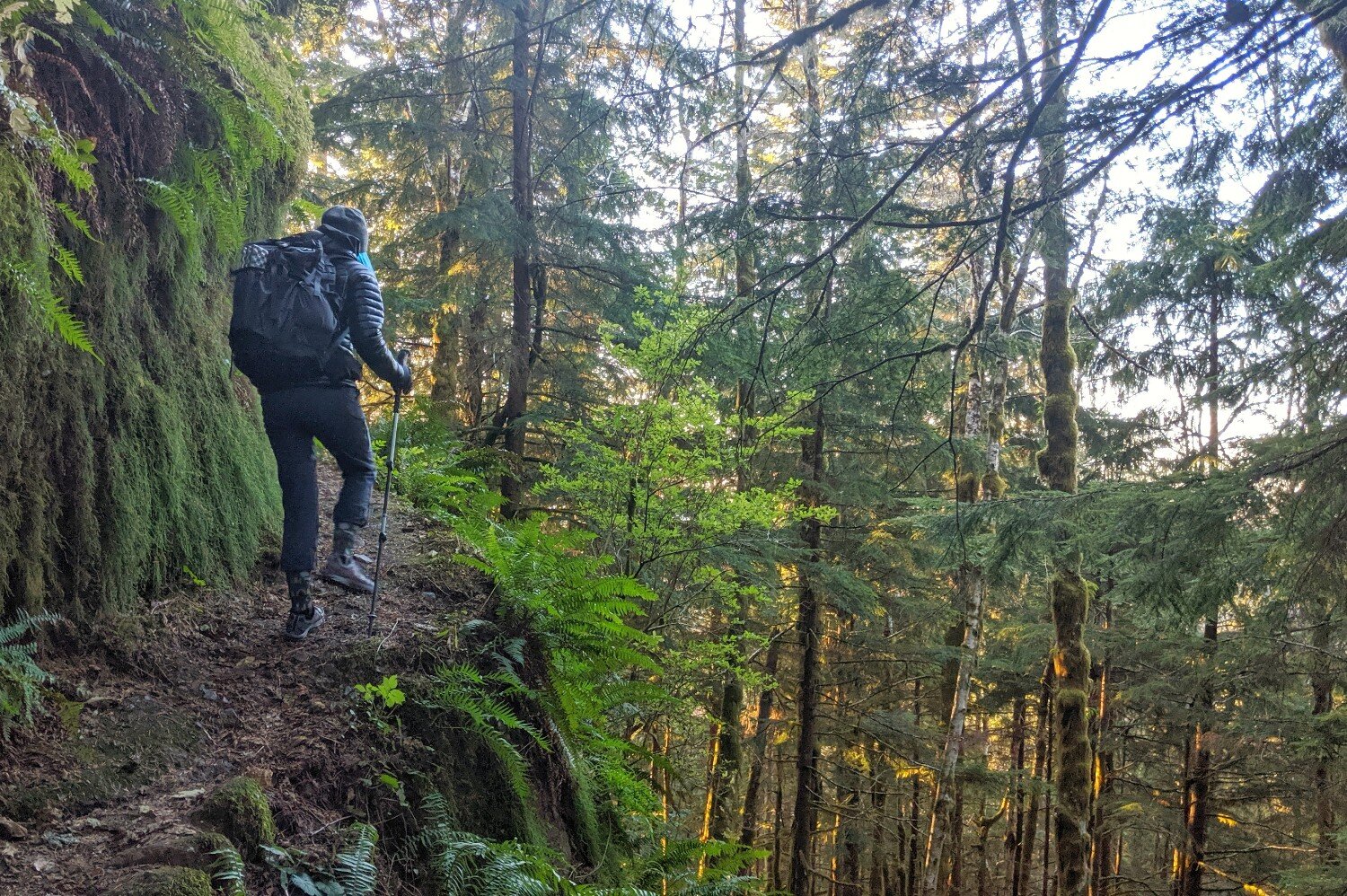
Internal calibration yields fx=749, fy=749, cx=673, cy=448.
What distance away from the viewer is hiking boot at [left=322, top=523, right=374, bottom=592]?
13.9 feet

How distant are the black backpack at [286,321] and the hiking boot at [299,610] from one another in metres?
1.01

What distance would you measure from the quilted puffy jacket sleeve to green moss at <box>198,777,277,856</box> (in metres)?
2.23

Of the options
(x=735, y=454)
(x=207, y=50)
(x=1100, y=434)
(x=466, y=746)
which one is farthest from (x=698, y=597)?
(x=1100, y=434)

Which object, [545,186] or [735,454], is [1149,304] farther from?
[545,186]

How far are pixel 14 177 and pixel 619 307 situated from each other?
8.37m

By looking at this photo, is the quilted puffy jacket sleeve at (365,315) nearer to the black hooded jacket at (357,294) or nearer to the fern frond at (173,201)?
the black hooded jacket at (357,294)

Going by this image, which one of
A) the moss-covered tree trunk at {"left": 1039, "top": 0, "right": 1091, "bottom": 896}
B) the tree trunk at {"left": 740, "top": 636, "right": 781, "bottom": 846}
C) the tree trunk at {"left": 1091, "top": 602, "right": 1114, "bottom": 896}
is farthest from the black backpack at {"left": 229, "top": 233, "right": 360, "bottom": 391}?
the tree trunk at {"left": 1091, "top": 602, "right": 1114, "bottom": 896}

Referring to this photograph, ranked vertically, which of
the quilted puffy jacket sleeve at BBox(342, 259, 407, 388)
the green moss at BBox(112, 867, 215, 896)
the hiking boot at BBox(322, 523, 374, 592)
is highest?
the quilted puffy jacket sleeve at BBox(342, 259, 407, 388)

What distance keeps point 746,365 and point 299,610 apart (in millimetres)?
5817

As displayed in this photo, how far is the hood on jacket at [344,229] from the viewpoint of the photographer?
4160 mm

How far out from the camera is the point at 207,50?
4.18 meters

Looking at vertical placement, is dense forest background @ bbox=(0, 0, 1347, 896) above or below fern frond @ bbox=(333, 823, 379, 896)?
above

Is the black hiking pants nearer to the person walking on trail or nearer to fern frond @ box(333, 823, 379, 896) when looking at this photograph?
the person walking on trail

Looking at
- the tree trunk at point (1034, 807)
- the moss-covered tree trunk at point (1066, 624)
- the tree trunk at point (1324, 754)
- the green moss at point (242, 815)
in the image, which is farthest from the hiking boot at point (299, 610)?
the tree trunk at point (1034, 807)
